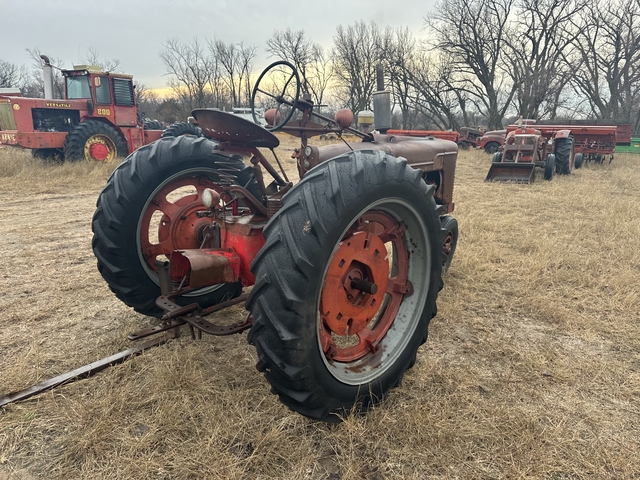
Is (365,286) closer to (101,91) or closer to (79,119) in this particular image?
(101,91)

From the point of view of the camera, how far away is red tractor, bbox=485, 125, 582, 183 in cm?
1016

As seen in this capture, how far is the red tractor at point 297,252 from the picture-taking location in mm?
1585

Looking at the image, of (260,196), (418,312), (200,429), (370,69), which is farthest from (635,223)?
(370,69)

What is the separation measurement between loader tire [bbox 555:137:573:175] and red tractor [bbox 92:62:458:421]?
34.8 ft

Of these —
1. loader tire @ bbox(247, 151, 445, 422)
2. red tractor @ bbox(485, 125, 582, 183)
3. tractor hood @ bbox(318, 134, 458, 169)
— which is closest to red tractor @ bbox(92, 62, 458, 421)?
loader tire @ bbox(247, 151, 445, 422)

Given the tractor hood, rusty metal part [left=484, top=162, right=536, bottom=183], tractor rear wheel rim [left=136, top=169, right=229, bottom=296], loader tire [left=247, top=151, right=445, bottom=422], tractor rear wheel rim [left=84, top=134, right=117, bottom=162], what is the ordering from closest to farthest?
loader tire [left=247, top=151, right=445, bottom=422] < tractor rear wheel rim [left=136, top=169, right=229, bottom=296] < the tractor hood < rusty metal part [left=484, top=162, right=536, bottom=183] < tractor rear wheel rim [left=84, top=134, right=117, bottom=162]

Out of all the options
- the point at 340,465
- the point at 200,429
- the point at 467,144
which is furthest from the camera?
the point at 467,144

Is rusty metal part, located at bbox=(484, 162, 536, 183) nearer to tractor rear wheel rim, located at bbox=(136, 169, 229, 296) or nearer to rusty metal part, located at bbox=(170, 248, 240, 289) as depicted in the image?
tractor rear wheel rim, located at bbox=(136, 169, 229, 296)

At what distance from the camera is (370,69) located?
115ft

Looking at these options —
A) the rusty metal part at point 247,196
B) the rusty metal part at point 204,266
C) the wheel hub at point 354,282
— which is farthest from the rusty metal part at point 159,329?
the wheel hub at point 354,282

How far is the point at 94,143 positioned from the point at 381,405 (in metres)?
10.9

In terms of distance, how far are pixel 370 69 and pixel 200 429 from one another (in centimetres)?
3683

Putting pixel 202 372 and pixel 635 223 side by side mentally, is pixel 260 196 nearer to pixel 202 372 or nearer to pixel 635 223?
pixel 202 372

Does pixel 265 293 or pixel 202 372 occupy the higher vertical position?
pixel 265 293
